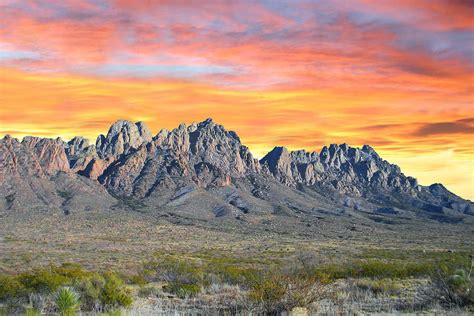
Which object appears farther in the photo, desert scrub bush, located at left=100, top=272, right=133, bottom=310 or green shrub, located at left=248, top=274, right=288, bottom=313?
desert scrub bush, located at left=100, top=272, right=133, bottom=310

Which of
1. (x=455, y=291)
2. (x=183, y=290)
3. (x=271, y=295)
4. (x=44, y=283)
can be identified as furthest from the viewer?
(x=183, y=290)

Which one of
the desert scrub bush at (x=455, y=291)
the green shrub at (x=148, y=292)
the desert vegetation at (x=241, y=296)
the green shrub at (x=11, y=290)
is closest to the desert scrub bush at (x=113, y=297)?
the desert vegetation at (x=241, y=296)

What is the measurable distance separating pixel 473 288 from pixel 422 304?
196cm

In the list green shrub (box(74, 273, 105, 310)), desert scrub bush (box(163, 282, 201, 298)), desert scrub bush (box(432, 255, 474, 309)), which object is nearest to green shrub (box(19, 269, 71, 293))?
green shrub (box(74, 273, 105, 310))

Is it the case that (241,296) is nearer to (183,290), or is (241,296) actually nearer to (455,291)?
(183,290)

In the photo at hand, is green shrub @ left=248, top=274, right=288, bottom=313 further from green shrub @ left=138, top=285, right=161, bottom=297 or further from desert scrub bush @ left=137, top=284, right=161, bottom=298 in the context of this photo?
green shrub @ left=138, top=285, right=161, bottom=297

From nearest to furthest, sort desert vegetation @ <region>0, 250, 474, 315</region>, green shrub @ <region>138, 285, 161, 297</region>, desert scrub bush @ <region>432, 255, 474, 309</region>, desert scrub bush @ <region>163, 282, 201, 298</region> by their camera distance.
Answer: desert vegetation @ <region>0, 250, 474, 315</region> → desert scrub bush @ <region>432, 255, 474, 309</region> → desert scrub bush @ <region>163, 282, 201, 298</region> → green shrub @ <region>138, 285, 161, 297</region>

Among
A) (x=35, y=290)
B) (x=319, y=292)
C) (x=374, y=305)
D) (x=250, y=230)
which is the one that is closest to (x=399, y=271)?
(x=374, y=305)

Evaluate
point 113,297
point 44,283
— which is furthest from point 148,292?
point 113,297

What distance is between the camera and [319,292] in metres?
18.1

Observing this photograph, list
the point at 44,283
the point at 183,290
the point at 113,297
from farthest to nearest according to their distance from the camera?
the point at 183,290 → the point at 44,283 → the point at 113,297

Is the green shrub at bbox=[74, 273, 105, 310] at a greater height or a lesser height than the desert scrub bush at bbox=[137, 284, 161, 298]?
greater

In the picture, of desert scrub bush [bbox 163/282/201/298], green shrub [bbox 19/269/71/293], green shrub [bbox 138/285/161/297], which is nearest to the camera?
green shrub [bbox 19/269/71/293]

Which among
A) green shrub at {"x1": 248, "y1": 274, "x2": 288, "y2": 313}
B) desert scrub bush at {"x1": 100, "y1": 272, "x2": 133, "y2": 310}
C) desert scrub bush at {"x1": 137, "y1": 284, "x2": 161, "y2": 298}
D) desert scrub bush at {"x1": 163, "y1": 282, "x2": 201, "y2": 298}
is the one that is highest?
green shrub at {"x1": 248, "y1": 274, "x2": 288, "y2": 313}
